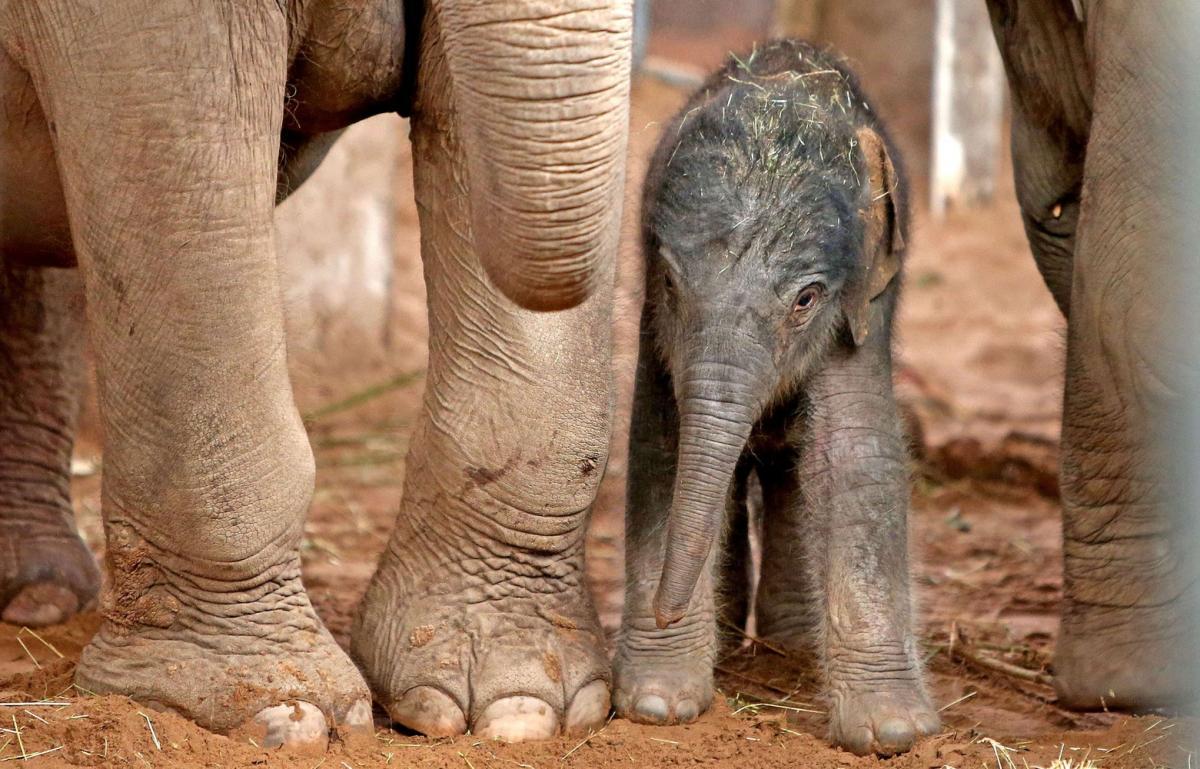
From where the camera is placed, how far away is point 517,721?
324 cm

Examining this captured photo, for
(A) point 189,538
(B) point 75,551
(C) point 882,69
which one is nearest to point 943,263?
(C) point 882,69

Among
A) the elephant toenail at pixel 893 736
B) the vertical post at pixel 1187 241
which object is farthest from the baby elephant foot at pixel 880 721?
the vertical post at pixel 1187 241

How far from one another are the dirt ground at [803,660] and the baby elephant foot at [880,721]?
0.04 m

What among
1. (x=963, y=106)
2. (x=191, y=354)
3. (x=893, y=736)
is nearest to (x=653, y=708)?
(x=893, y=736)

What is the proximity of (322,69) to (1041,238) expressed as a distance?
5.34 feet

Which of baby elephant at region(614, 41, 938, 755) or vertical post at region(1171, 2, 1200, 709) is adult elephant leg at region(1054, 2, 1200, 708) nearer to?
vertical post at region(1171, 2, 1200, 709)

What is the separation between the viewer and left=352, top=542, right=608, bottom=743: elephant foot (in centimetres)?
327

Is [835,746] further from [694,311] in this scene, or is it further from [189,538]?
[189,538]

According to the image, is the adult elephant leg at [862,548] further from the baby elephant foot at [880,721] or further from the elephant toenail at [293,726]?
the elephant toenail at [293,726]

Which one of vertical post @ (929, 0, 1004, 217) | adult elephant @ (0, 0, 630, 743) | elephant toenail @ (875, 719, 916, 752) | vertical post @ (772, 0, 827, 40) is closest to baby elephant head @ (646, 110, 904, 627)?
adult elephant @ (0, 0, 630, 743)

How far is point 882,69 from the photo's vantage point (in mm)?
10648

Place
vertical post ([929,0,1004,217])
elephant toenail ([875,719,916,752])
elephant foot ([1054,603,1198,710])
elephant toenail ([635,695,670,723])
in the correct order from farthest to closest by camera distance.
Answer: vertical post ([929,0,1004,217]), elephant foot ([1054,603,1198,710]), elephant toenail ([635,695,670,723]), elephant toenail ([875,719,916,752])

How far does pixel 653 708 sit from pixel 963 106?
770cm

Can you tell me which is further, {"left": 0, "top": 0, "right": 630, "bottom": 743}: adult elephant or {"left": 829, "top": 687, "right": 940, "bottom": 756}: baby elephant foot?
{"left": 829, "top": 687, "right": 940, "bottom": 756}: baby elephant foot
